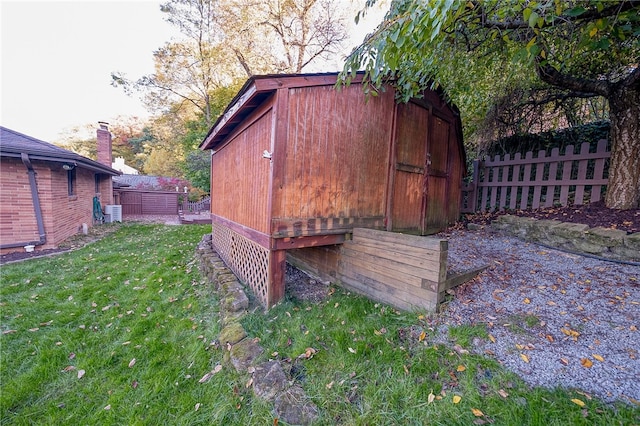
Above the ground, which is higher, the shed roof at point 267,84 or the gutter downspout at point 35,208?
the shed roof at point 267,84

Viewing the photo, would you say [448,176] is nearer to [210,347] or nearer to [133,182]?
[210,347]

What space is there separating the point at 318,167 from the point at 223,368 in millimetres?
2513

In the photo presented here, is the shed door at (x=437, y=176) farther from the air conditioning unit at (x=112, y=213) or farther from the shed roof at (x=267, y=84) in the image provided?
the air conditioning unit at (x=112, y=213)

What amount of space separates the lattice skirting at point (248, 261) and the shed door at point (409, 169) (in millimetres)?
2127

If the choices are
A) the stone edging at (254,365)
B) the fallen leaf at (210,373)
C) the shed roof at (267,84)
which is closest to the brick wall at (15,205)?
the stone edging at (254,365)

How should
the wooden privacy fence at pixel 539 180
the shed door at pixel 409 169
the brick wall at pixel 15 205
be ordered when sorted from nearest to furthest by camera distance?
the shed door at pixel 409 169 → the wooden privacy fence at pixel 539 180 → the brick wall at pixel 15 205

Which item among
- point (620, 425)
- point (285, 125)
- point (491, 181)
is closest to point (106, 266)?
point (285, 125)

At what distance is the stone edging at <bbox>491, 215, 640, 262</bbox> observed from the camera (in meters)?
3.25

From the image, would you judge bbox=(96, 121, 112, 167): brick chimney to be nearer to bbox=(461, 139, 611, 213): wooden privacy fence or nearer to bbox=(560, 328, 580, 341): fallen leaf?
bbox=(461, 139, 611, 213): wooden privacy fence

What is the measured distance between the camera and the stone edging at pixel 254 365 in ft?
6.22

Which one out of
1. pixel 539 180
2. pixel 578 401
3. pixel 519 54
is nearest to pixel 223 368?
pixel 578 401

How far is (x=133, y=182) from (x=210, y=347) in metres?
25.0

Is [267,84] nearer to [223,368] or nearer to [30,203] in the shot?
[223,368]

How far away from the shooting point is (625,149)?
400 cm
